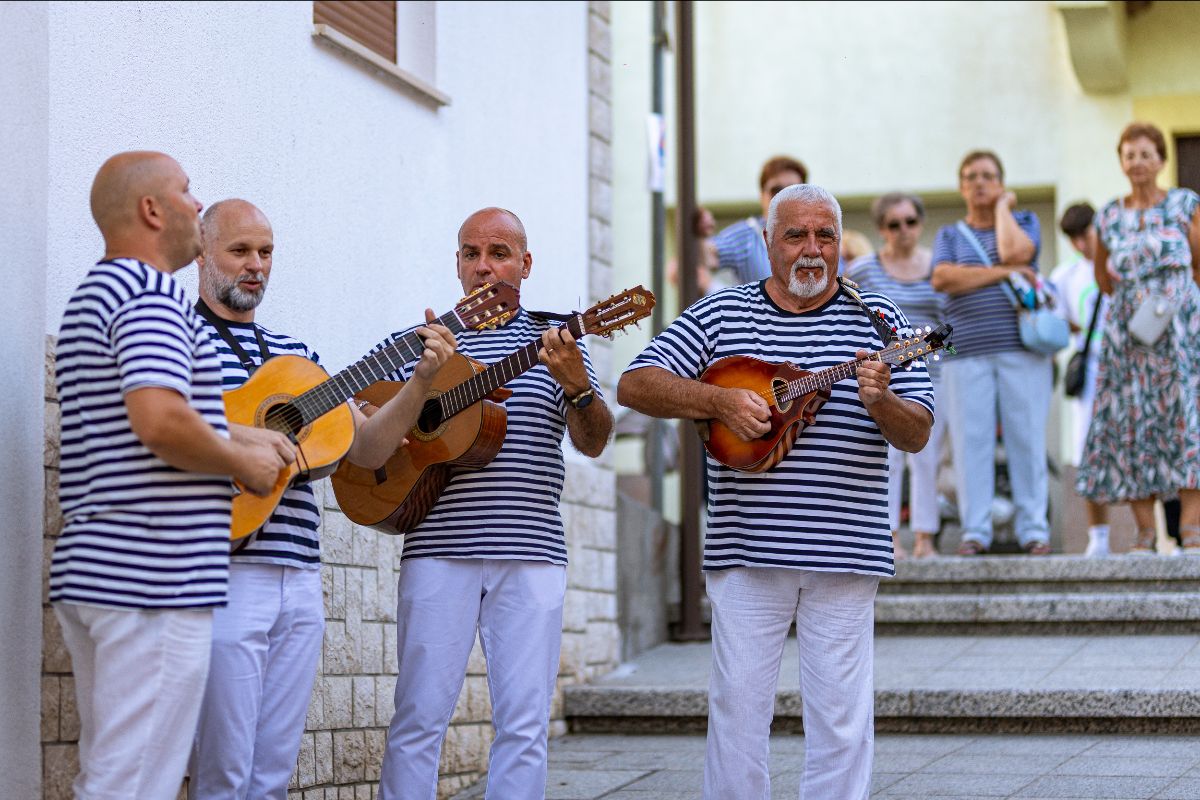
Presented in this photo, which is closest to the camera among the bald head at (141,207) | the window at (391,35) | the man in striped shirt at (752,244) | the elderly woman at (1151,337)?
the bald head at (141,207)

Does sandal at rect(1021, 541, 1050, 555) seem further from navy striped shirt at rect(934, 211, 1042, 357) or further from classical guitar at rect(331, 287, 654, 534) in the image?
classical guitar at rect(331, 287, 654, 534)

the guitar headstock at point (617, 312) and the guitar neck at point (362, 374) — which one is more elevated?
the guitar headstock at point (617, 312)

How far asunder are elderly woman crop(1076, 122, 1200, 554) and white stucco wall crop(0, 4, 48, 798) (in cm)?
600

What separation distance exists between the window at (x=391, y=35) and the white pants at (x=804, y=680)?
2.96 metres

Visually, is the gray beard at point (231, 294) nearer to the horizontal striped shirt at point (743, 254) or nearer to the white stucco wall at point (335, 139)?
the white stucco wall at point (335, 139)

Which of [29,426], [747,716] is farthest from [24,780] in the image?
[747,716]

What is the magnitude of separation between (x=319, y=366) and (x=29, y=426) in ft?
2.67

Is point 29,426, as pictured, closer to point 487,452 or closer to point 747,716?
point 487,452

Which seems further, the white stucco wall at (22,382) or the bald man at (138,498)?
the white stucco wall at (22,382)

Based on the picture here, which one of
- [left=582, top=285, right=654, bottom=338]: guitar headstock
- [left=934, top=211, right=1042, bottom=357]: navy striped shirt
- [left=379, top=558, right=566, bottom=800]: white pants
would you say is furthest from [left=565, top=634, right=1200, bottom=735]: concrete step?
[left=582, top=285, right=654, bottom=338]: guitar headstock

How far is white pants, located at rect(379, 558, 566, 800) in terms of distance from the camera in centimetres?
534

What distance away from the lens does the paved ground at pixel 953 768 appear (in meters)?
6.36

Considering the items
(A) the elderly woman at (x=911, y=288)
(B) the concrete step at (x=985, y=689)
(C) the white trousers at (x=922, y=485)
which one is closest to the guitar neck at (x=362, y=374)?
(B) the concrete step at (x=985, y=689)

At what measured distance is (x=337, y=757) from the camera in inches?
256
